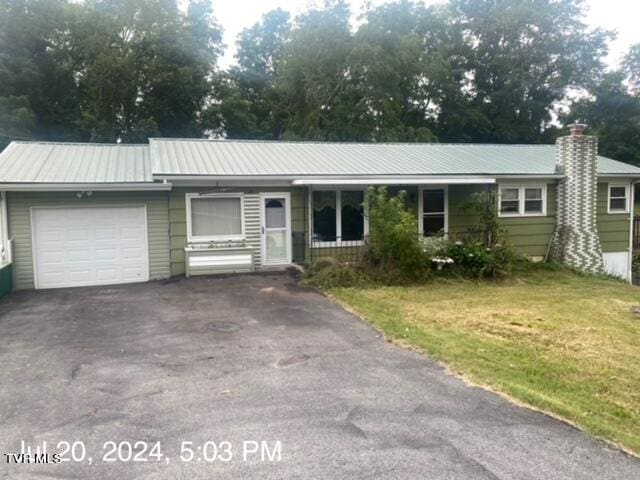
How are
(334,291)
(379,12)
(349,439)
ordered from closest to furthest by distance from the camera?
(349,439) < (334,291) < (379,12)

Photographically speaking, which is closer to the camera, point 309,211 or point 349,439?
point 349,439

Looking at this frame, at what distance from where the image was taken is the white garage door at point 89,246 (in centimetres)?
1027

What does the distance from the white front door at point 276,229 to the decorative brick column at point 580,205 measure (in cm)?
799

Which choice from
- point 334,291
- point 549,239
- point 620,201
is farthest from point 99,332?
point 620,201

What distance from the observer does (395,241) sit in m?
10.1

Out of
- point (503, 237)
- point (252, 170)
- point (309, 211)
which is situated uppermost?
point (252, 170)

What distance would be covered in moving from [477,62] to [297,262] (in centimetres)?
2873

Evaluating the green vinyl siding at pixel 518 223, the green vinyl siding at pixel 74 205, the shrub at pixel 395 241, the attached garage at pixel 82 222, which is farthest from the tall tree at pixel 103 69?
the shrub at pixel 395 241

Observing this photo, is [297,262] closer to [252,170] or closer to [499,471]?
[252,170]

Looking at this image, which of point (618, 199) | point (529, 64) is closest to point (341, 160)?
point (618, 199)

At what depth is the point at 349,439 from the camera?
345cm

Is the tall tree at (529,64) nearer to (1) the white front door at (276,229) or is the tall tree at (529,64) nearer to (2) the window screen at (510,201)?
(2) the window screen at (510,201)

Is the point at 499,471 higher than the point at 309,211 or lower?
lower

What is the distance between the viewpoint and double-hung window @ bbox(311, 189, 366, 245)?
39.6ft
